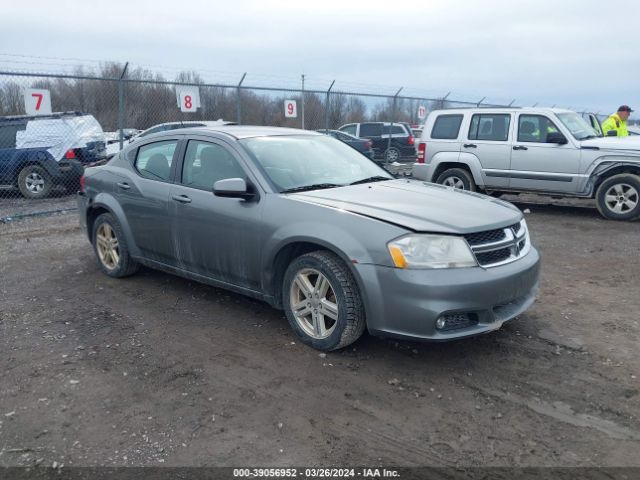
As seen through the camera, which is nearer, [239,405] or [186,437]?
[186,437]

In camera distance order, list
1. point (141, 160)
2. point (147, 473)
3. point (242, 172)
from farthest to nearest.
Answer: point (141, 160) < point (242, 172) < point (147, 473)

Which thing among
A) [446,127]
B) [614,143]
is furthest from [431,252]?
[446,127]

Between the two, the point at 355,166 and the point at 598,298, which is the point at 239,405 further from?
the point at 598,298

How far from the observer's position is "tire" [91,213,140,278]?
5.73 m

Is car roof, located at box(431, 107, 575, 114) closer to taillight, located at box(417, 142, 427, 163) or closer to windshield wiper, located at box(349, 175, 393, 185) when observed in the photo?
taillight, located at box(417, 142, 427, 163)

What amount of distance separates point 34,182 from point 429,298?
35.2 feet

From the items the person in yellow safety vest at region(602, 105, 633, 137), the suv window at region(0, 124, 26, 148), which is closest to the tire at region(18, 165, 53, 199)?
the suv window at region(0, 124, 26, 148)

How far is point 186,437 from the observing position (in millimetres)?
3096

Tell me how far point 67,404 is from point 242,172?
2.15 m

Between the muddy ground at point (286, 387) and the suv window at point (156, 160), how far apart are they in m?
1.16

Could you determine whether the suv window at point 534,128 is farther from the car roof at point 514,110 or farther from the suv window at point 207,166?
the suv window at point 207,166

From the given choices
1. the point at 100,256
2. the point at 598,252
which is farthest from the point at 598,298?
the point at 100,256

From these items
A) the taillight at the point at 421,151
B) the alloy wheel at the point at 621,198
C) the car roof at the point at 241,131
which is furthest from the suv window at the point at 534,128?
the car roof at the point at 241,131

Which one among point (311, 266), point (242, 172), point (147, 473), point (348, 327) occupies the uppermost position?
point (242, 172)
